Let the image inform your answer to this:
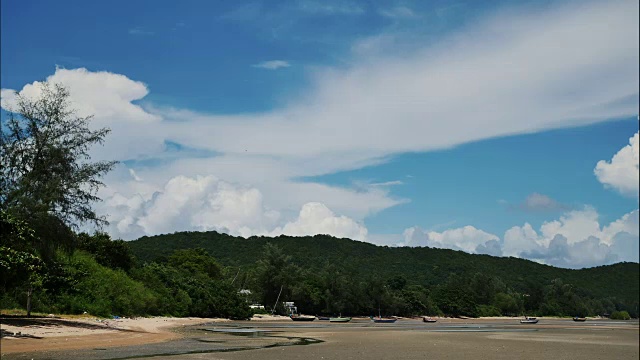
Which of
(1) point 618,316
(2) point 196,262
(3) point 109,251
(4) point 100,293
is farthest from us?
(1) point 618,316

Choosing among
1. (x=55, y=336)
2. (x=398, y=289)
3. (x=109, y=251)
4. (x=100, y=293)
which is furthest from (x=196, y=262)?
(x=55, y=336)

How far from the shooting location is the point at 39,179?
120 ft

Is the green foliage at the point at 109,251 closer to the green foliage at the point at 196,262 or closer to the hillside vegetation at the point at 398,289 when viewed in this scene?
the hillside vegetation at the point at 398,289

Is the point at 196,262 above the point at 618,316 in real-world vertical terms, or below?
above

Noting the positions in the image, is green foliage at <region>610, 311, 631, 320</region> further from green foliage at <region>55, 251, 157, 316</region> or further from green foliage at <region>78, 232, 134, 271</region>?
green foliage at <region>78, 232, 134, 271</region>

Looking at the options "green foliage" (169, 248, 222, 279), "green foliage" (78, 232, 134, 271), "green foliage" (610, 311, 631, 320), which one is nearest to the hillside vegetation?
"green foliage" (610, 311, 631, 320)

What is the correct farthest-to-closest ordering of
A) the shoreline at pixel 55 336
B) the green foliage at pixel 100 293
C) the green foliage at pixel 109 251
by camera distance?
the green foliage at pixel 109 251 < the green foliage at pixel 100 293 < the shoreline at pixel 55 336

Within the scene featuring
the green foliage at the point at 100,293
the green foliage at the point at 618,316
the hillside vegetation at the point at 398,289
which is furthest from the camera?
the green foliage at the point at 618,316

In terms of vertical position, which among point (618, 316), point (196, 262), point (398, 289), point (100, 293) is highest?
point (196, 262)

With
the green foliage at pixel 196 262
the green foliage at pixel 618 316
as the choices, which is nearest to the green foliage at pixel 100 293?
the green foliage at pixel 196 262

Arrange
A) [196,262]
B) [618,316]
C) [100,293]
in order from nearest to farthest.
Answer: [100,293] → [196,262] → [618,316]

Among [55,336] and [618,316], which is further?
[618,316]

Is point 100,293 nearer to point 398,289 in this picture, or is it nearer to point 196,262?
point 196,262

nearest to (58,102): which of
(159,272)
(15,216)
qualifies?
(15,216)
